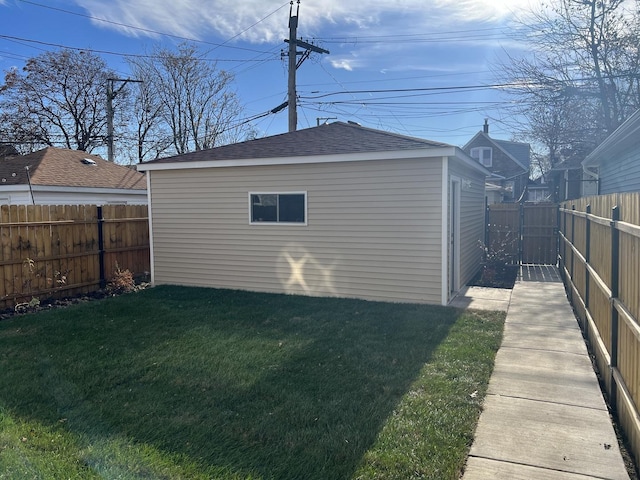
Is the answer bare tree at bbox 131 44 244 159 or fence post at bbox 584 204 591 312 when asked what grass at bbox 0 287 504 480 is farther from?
bare tree at bbox 131 44 244 159

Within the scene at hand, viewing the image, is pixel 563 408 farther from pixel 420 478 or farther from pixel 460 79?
pixel 460 79

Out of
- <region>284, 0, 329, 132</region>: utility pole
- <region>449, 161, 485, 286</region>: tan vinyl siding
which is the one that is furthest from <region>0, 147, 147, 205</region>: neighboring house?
<region>449, 161, 485, 286</region>: tan vinyl siding

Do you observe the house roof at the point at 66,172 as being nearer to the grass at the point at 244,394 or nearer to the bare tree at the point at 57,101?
the grass at the point at 244,394

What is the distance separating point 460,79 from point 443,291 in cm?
1148

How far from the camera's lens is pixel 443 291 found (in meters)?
7.70

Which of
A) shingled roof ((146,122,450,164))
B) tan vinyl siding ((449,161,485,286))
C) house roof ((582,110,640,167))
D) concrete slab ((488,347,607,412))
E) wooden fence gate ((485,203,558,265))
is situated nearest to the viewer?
concrete slab ((488,347,607,412))

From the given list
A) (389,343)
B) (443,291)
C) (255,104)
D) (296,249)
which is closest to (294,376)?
(389,343)

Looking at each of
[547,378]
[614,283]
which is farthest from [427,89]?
[614,283]

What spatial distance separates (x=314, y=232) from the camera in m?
8.68

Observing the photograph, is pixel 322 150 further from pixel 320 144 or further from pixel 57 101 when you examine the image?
pixel 57 101

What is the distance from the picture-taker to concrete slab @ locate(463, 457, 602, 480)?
288cm

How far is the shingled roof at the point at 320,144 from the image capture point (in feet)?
26.5

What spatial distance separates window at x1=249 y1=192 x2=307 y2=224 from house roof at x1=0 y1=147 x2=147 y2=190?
8.88m

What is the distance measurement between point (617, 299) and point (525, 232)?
10.5 meters
